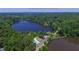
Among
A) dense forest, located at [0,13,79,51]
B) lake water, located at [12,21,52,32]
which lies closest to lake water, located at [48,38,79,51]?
dense forest, located at [0,13,79,51]

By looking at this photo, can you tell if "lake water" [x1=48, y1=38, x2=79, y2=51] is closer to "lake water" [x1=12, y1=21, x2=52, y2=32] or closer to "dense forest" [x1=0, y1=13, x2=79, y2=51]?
"dense forest" [x1=0, y1=13, x2=79, y2=51]

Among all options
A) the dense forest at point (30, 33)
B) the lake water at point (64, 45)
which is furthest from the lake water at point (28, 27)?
the lake water at point (64, 45)

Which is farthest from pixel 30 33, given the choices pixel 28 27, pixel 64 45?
pixel 64 45

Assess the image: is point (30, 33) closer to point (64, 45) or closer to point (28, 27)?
point (28, 27)

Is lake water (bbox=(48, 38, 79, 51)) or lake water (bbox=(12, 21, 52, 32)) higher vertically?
lake water (bbox=(12, 21, 52, 32))
